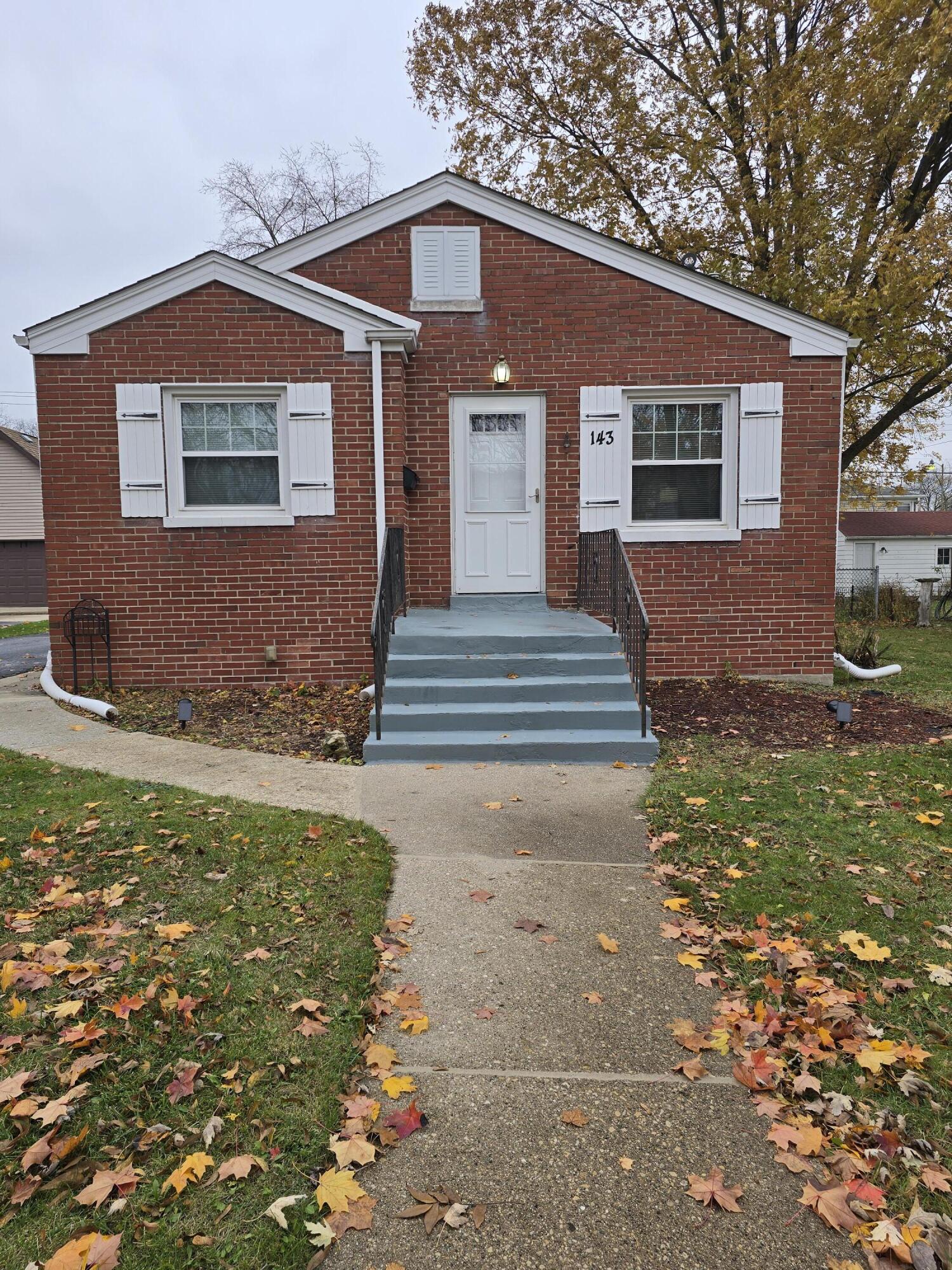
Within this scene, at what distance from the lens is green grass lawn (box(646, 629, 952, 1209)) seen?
99.3 inches

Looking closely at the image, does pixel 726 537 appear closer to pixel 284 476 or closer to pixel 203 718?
pixel 284 476

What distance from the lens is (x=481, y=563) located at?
27.5ft

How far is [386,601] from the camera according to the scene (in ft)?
21.6

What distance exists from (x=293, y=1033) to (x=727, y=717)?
5144mm

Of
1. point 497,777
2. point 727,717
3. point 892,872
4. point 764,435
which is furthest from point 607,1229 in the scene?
point 764,435

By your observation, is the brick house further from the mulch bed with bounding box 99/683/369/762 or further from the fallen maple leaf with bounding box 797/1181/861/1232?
the fallen maple leaf with bounding box 797/1181/861/1232

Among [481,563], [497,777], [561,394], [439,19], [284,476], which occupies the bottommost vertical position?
[497,777]

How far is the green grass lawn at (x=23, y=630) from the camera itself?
17.4 m

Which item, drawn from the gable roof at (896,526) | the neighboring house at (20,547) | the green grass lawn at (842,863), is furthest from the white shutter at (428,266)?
the gable roof at (896,526)

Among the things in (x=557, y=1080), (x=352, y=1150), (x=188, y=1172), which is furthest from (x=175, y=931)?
(x=557, y=1080)

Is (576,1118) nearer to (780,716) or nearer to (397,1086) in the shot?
(397,1086)

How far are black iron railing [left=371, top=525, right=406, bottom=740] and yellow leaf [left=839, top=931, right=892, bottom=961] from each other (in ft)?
11.1

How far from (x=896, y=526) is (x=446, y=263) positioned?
29.9 meters

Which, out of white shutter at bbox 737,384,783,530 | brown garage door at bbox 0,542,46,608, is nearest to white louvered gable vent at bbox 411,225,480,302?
white shutter at bbox 737,384,783,530
